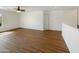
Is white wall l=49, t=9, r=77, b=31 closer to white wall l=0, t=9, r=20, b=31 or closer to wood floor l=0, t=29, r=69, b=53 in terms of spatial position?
wood floor l=0, t=29, r=69, b=53

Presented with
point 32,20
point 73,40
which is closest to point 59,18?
point 32,20

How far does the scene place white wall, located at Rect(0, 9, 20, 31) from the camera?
10.6 metres

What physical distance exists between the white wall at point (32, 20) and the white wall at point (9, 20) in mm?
794

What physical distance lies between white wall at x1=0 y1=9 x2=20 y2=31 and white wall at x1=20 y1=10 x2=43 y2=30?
2.61 ft

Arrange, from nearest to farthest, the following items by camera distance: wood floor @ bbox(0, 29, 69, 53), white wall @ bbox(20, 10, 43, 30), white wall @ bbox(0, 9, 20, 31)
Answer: wood floor @ bbox(0, 29, 69, 53)
white wall @ bbox(0, 9, 20, 31)
white wall @ bbox(20, 10, 43, 30)

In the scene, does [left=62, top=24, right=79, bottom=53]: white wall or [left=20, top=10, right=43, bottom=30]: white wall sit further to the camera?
[left=20, top=10, right=43, bottom=30]: white wall

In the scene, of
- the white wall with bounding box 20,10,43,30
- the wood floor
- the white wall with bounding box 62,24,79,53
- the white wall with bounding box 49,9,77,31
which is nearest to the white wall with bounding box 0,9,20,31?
the white wall with bounding box 20,10,43,30

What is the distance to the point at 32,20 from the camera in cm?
1218

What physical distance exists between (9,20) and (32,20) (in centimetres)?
257
